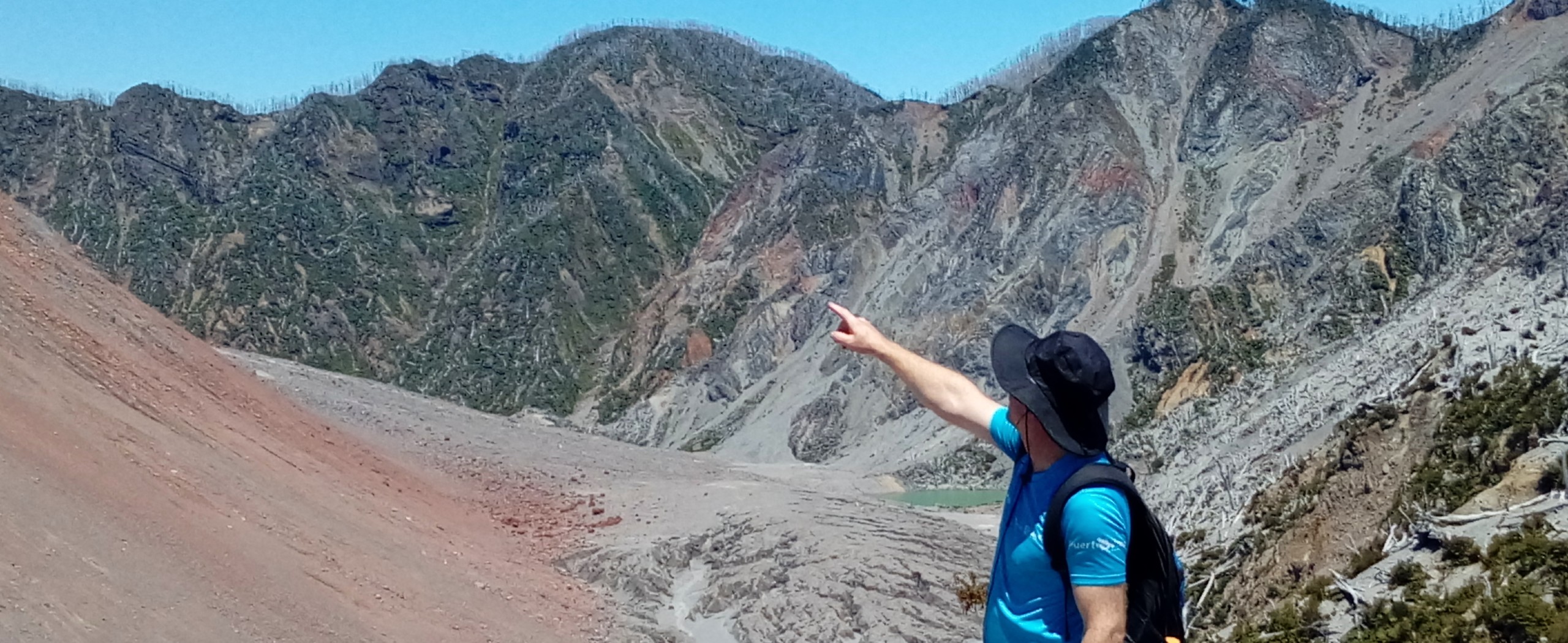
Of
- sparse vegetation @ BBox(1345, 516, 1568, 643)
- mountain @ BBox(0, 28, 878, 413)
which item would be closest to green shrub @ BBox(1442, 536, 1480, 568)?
sparse vegetation @ BBox(1345, 516, 1568, 643)

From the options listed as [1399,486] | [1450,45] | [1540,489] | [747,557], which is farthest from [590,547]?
[1450,45]

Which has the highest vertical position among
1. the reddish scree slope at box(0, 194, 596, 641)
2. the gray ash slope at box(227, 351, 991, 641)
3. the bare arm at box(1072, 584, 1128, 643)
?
the bare arm at box(1072, 584, 1128, 643)

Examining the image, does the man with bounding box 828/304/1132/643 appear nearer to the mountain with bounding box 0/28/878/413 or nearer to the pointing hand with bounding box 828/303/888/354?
the pointing hand with bounding box 828/303/888/354

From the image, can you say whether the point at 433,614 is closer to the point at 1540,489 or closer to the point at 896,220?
the point at 1540,489

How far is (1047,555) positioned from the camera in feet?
10.1

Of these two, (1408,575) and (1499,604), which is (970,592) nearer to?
(1408,575)

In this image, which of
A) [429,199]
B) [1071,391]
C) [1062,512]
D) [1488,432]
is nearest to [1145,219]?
[1488,432]

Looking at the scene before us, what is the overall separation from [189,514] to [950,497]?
135ft

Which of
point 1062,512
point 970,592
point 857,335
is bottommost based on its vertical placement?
point 970,592

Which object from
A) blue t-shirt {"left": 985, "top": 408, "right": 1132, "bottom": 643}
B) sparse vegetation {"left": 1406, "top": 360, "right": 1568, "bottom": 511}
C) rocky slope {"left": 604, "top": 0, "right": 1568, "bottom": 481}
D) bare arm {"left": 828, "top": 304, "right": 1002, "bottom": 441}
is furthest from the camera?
rocky slope {"left": 604, "top": 0, "right": 1568, "bottom": 481}

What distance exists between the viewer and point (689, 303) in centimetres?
10400

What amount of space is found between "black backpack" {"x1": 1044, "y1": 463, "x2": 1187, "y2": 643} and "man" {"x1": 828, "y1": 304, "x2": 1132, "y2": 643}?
0.03 m

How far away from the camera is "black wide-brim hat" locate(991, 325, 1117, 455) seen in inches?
123

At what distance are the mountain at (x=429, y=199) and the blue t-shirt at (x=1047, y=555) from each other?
108 metres
